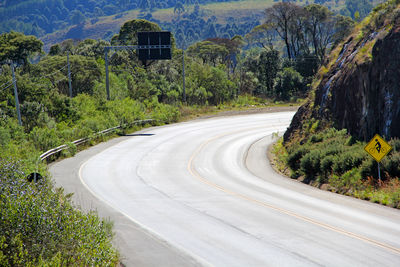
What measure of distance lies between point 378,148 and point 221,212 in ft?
22.0

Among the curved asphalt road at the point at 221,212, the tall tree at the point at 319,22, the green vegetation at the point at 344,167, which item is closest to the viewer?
the curved asphalt road at the point at 221,212

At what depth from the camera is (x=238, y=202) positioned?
1773 cm

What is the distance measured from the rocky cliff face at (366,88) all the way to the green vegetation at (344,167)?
3.34 ft

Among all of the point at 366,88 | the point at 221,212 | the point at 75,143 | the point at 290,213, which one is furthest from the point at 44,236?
the point at 75,143

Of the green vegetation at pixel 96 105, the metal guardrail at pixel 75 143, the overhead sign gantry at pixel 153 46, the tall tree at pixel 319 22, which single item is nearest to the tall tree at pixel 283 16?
the green vegetation at pixel 96 105

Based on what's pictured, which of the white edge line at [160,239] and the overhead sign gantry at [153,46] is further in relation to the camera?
the overhead sign gantry at [153,46]

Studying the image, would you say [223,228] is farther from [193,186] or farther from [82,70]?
[82,70]

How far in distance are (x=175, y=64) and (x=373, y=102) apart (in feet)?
195

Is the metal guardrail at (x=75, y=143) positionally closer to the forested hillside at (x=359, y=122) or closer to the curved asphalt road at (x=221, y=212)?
the curved asphalt road at (x=221, y=212)

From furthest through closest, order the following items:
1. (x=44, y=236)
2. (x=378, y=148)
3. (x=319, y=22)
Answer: (x=319, y=22)
(x=378, y=148)
(x=44, y=236)

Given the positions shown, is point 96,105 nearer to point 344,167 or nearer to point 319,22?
point 344,167

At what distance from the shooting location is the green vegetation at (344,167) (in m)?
18.0

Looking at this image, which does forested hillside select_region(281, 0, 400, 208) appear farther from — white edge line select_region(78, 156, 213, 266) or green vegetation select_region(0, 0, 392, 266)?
white edge line select_region(78, 156, 213, 266)

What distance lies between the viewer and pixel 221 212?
53.3 feet
